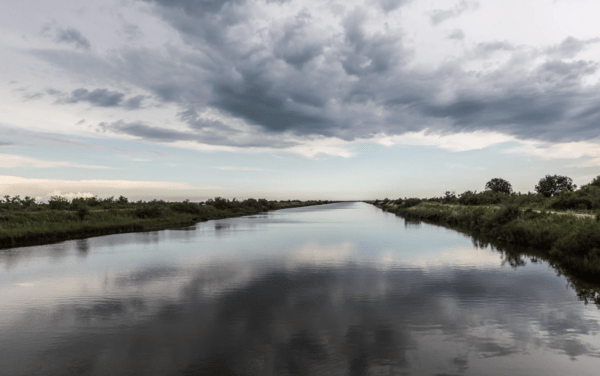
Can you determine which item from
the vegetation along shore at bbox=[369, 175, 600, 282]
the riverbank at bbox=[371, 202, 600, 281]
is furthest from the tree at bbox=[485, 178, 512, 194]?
the riverbank at bbox=[371, 202, 600, 281]

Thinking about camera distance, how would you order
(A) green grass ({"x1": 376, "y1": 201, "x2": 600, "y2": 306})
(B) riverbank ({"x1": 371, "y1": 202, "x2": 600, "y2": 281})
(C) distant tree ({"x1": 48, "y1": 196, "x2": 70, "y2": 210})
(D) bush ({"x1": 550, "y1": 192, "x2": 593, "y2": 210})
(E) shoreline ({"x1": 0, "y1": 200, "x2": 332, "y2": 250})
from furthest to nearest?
(C) distant tree ({"x1": 48, "y1": 196, "x2": 70, "y2": 210}), (D) bush ({"x1": 550, "y1": 192, "x2": 593, "y2": 210}), (E) shoreline ({"x1": 0, "y1": 200, "x2": 332, "y2": 250}), (B) riverbank ({"x1": 371, "y1": 202, "x2": 600, "y2": 281}), (A) green grass ({"x1": 376, "y1": 201, "x2": 600, "y2": 306})

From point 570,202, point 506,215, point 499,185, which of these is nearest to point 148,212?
point 506,215

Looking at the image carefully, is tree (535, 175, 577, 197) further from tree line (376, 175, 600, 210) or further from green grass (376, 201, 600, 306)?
green grass (376, 201, 600, 306)

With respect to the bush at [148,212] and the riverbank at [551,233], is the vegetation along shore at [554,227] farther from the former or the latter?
the bush at [148,212]

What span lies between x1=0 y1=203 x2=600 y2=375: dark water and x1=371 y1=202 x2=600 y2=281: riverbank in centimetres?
164

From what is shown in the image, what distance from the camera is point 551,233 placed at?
26.1m

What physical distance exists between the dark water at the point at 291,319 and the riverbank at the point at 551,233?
5.38ft

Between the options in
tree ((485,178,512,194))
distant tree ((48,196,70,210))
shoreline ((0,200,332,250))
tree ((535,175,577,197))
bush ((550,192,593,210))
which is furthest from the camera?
tree ((485,178,512,194))

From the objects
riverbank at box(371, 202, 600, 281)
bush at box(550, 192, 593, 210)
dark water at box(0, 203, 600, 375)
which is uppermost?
bush at box(550, 192, 593, 210)

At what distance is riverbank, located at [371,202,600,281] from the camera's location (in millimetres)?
19122

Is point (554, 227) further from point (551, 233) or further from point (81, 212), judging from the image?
point (81, 212)

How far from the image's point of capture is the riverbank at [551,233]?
1912cm

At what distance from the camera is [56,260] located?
79.4 ft

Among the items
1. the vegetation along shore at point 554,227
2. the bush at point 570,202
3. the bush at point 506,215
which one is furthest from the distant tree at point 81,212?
the bush at point 570,202
